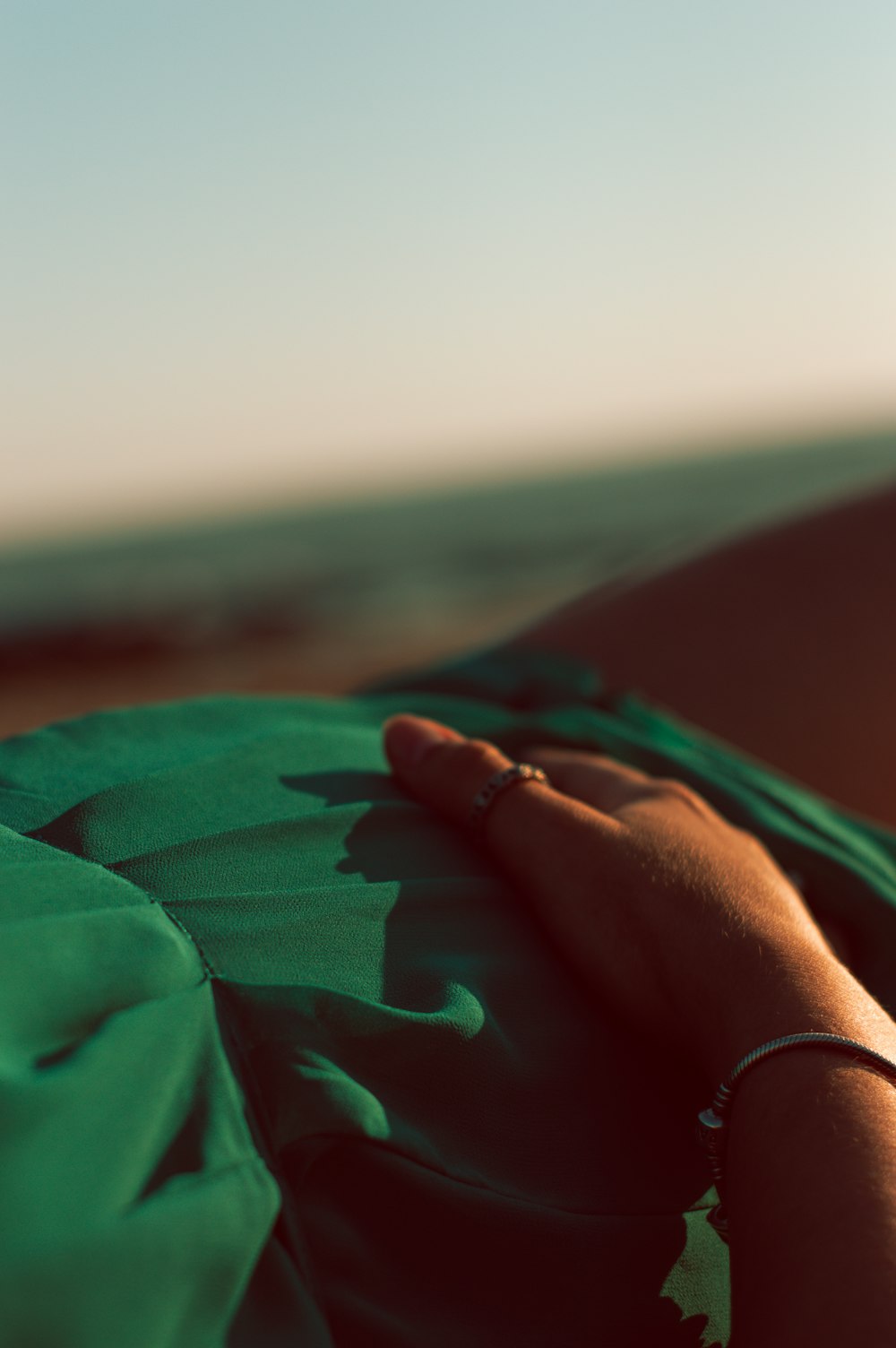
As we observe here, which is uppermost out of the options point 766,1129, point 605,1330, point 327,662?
point 766,1129

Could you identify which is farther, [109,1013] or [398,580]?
[398,580]

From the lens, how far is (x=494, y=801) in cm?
100

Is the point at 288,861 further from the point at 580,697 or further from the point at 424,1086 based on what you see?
the point at 580,697

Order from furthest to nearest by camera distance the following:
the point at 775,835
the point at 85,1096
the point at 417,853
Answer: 1. the point at 775,835
2. the point at 417,853
3. the point at 85,1096

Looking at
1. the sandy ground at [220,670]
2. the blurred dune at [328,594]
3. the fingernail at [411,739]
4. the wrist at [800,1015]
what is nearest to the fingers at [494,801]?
the fingernail at [411,739]

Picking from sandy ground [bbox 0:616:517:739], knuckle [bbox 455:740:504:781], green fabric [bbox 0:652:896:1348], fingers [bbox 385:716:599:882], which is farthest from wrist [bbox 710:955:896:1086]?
sandy ground [bbox 0:616:517:739]

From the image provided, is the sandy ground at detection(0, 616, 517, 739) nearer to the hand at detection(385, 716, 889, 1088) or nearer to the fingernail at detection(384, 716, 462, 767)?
the fingernail at detection(384, 716, 462, 767)

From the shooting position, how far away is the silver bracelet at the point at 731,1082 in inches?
26.9

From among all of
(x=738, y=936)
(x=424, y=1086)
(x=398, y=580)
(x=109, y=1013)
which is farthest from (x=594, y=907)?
(x=398, y=580)

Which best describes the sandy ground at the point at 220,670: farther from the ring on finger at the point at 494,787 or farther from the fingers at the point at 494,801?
the ring on finger at the point at 494,787

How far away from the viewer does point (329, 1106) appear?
0.62 metres

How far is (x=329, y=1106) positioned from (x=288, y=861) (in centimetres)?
27

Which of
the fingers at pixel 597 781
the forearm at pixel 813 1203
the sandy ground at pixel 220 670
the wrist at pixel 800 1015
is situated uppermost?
the fingers at pixel 597 781

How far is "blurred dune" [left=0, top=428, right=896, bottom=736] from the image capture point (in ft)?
21.3
